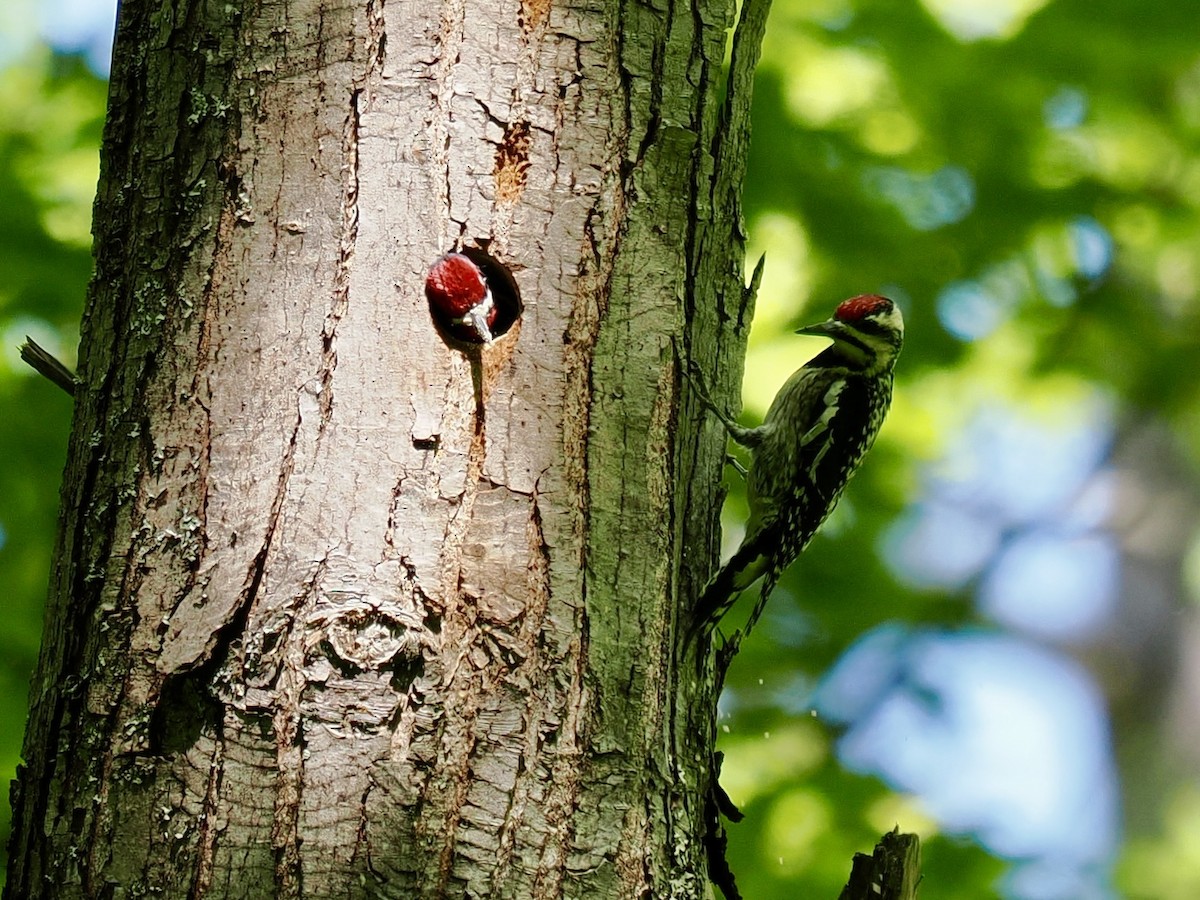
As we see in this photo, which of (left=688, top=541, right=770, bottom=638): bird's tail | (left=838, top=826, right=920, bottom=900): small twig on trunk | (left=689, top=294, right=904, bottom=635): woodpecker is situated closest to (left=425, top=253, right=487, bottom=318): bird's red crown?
(left=688, top=541, right=770, bottom=638): bird's tail

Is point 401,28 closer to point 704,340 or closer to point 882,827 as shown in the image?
point 704,340

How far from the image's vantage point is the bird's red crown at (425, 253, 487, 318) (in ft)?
6.52

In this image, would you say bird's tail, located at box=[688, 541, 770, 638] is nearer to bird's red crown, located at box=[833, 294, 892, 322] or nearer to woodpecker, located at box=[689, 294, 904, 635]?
woodpecker, located at box=[689, 294, 904, 635]

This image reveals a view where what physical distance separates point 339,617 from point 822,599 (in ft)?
12.2

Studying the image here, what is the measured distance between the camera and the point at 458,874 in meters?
1.75

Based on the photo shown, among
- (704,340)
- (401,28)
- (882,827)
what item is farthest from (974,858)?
(401,28)

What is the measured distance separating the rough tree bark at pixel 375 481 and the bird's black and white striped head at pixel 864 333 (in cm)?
185

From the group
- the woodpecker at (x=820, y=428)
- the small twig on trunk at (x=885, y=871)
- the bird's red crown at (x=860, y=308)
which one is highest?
the bird's red crown at (x=860, y=308)

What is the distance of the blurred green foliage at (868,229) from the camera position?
178 inches

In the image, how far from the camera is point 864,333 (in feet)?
13.5

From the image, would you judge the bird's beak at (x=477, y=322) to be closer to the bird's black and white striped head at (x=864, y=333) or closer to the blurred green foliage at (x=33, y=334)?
the bird's black and white striped head at (x=864, y=333)

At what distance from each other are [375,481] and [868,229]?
356 cm

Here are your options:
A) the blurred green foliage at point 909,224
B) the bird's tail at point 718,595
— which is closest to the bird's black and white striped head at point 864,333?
Result: the blurred green foliage at point 909,224

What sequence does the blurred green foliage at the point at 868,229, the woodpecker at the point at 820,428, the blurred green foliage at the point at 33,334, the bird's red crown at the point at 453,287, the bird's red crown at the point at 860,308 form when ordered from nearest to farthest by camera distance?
the bird's red crown at the point at 453,287, the woodpecker at the point at 820,428, the bird's red crown at the point at 860,308, the blurred green foliage at the point at 33,334, the blurred green foliage at the point at 868,229
